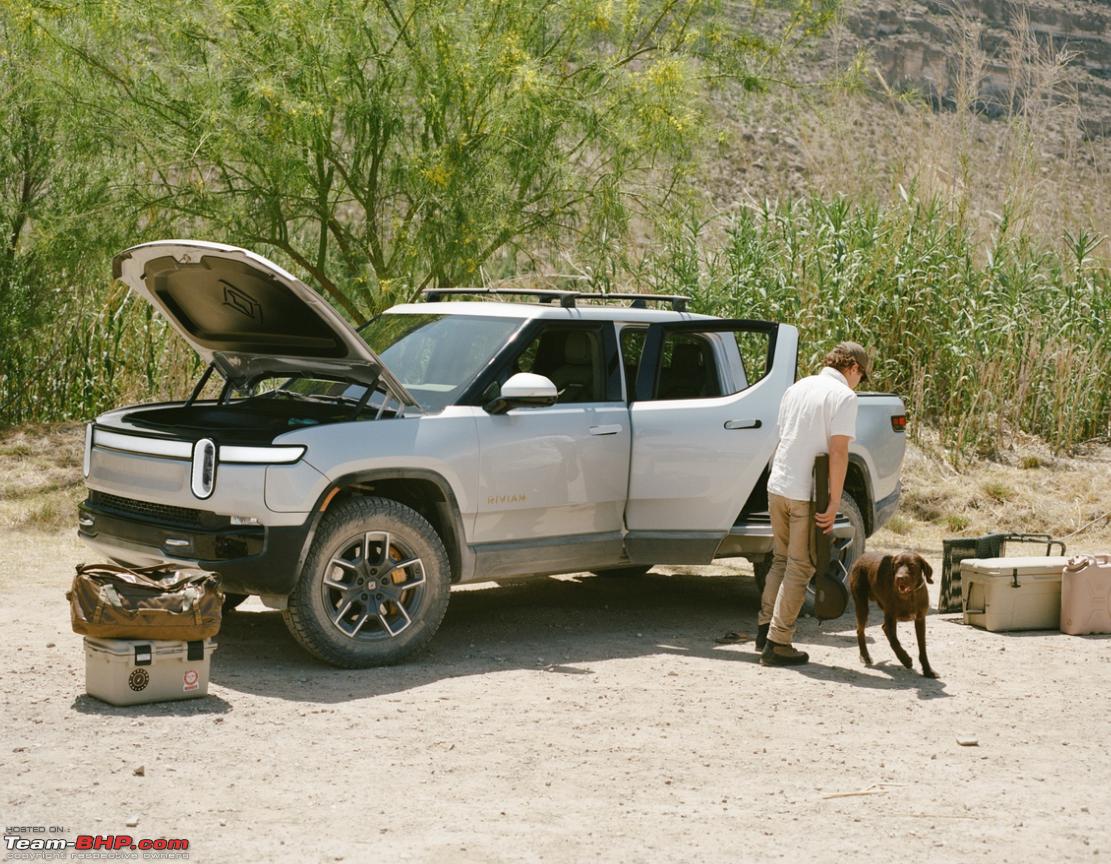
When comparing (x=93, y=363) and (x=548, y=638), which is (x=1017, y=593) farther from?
(x=93, y=363)

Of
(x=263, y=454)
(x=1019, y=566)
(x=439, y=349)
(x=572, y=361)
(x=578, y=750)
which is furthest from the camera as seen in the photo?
(x=1019, y=566)

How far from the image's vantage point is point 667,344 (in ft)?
32.2

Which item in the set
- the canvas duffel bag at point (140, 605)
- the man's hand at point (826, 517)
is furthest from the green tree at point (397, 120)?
the canvas duffel bag at point (140, 605)

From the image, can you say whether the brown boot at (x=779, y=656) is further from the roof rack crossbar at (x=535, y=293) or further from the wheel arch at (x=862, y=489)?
the roof rack crossbar at (x=535, y=293)

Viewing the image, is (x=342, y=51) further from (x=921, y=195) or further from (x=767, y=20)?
(x=921, y=195)

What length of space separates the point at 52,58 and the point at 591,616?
6.74m

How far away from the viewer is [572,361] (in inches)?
360

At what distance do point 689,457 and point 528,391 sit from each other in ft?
4.55

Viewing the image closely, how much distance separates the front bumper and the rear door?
2.29 metres

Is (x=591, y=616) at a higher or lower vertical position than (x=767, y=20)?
lower

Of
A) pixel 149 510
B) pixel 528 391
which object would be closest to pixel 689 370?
pixel 528 391

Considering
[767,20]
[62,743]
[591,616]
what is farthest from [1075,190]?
[62,743]

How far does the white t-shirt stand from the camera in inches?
322

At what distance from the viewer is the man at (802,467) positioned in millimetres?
8180
